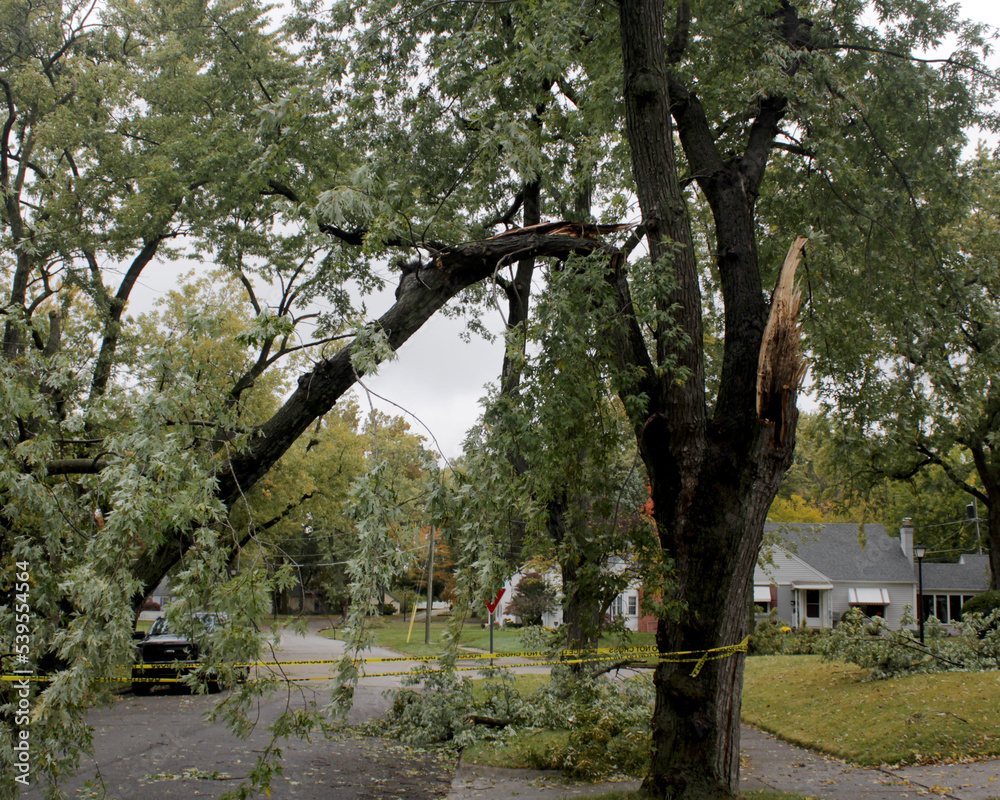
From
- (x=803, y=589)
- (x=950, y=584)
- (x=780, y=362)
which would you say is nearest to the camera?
(x=780, y=362)

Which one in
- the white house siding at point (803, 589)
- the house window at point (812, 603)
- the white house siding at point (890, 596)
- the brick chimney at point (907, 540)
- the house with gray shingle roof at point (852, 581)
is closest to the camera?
the white house siding at point (803, 589)

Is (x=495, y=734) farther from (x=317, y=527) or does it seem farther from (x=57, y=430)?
(x=317, y=527)

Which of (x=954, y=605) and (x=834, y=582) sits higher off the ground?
(x=834, y=582)

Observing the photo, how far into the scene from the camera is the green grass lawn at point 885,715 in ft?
28.5

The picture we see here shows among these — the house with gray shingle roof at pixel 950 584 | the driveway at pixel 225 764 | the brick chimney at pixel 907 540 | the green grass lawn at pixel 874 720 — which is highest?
the brick chimney at pixel 907 540

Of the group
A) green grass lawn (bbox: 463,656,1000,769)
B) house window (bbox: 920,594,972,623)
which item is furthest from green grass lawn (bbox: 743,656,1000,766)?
house window (bbox: 920,594,972,623)

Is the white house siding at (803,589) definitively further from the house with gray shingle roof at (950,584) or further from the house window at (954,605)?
the house window at (954,605)

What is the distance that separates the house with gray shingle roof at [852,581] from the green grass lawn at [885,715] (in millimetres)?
21974

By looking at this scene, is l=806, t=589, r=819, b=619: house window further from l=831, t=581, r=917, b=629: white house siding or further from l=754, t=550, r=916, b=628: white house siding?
l=831, t=581, r=917, b=629: white house siding

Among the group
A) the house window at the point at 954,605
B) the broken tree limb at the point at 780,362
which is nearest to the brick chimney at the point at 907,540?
the house window at the point at 954,605

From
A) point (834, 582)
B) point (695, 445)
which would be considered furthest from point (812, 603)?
point (695, 445)

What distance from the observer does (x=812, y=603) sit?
35.2 m

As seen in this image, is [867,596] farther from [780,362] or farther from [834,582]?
[780,362]

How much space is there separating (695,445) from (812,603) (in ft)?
110
